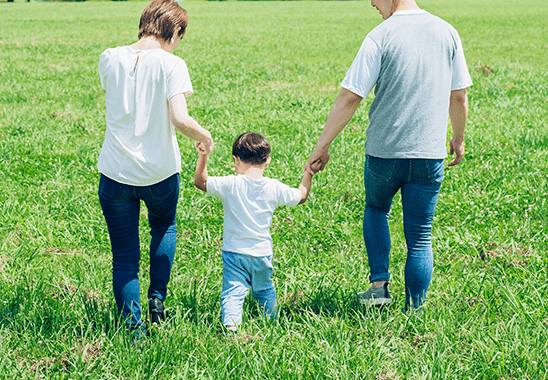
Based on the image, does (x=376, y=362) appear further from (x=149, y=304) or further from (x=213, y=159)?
(x=213, y=159)

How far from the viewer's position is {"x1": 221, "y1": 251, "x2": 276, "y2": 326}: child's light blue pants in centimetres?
337

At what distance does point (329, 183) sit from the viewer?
6.18m

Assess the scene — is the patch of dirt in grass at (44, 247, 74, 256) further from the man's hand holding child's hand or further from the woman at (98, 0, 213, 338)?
the man's hand holding child's hand

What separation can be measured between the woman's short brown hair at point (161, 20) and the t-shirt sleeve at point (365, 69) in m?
1.08

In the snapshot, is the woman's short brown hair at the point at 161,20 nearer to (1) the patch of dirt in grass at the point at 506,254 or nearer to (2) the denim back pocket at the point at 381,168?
(2) the denim back pocket at the point at 381,168

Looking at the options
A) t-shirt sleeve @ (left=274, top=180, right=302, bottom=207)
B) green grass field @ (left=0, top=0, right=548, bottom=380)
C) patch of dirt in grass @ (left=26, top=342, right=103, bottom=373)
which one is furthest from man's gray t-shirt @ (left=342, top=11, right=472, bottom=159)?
patch of dirt in grass @ (left=26, top=342, right=103, bottom=373)

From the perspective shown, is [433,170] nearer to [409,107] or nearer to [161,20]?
[409,107]

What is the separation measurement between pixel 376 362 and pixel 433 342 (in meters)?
0.41

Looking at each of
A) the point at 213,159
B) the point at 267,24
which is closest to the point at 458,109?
the point at 213,159

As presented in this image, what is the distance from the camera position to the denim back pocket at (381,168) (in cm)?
342

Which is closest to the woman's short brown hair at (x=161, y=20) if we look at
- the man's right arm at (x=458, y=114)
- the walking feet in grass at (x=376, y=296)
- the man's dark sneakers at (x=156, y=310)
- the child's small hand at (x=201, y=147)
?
the child's small hand at (x=201, y=147)

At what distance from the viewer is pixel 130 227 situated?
338 centimetres

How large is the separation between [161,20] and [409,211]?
76.4 inches

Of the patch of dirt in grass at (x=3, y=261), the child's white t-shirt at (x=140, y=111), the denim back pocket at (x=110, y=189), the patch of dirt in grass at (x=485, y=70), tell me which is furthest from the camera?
Answer: the patch of dirt in grass at (x=485, y=70)
